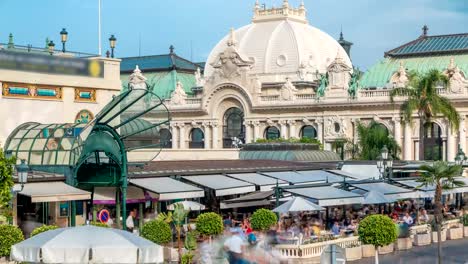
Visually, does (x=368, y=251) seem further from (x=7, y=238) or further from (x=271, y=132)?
(x=271, y=132)

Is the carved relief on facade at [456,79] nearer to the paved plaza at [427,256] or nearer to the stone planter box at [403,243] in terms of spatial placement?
the paved plaza at [427,256]

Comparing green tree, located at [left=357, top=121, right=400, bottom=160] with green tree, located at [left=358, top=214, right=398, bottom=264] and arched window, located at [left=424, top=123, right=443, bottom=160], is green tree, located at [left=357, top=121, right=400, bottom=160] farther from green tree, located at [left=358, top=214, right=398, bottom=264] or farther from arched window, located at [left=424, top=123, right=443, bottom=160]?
green tree, located at [left=358, top=214, right=398, bottom=264]

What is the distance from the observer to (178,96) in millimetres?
112438

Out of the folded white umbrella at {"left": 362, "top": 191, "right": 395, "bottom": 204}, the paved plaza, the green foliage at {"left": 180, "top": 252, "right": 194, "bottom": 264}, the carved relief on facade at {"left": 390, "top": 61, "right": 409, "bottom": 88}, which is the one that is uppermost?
the carved relief on facade at {"left": 390, "top": 61, "right": 409, "bottom": 88}

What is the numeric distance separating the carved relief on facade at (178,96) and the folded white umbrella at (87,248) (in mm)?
92696

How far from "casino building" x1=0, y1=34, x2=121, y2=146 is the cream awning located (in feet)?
35.9

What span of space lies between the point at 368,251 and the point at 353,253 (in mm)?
1159

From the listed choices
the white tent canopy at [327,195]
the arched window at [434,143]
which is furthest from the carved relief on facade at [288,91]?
the white tent canopy at [327,195]

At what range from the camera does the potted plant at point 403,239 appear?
43.9m

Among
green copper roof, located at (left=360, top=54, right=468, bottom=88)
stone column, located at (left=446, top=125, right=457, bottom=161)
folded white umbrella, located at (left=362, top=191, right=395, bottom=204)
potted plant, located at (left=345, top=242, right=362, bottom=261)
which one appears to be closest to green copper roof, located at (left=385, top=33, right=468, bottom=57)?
green copper roof, located at (left=360, top=54, right=468, bottom=88)

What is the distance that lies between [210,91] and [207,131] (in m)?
4.43

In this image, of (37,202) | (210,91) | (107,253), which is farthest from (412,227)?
(210,91)

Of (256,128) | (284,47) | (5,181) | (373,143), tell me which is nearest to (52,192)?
(5,181)

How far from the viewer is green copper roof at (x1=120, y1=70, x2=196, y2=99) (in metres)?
121
